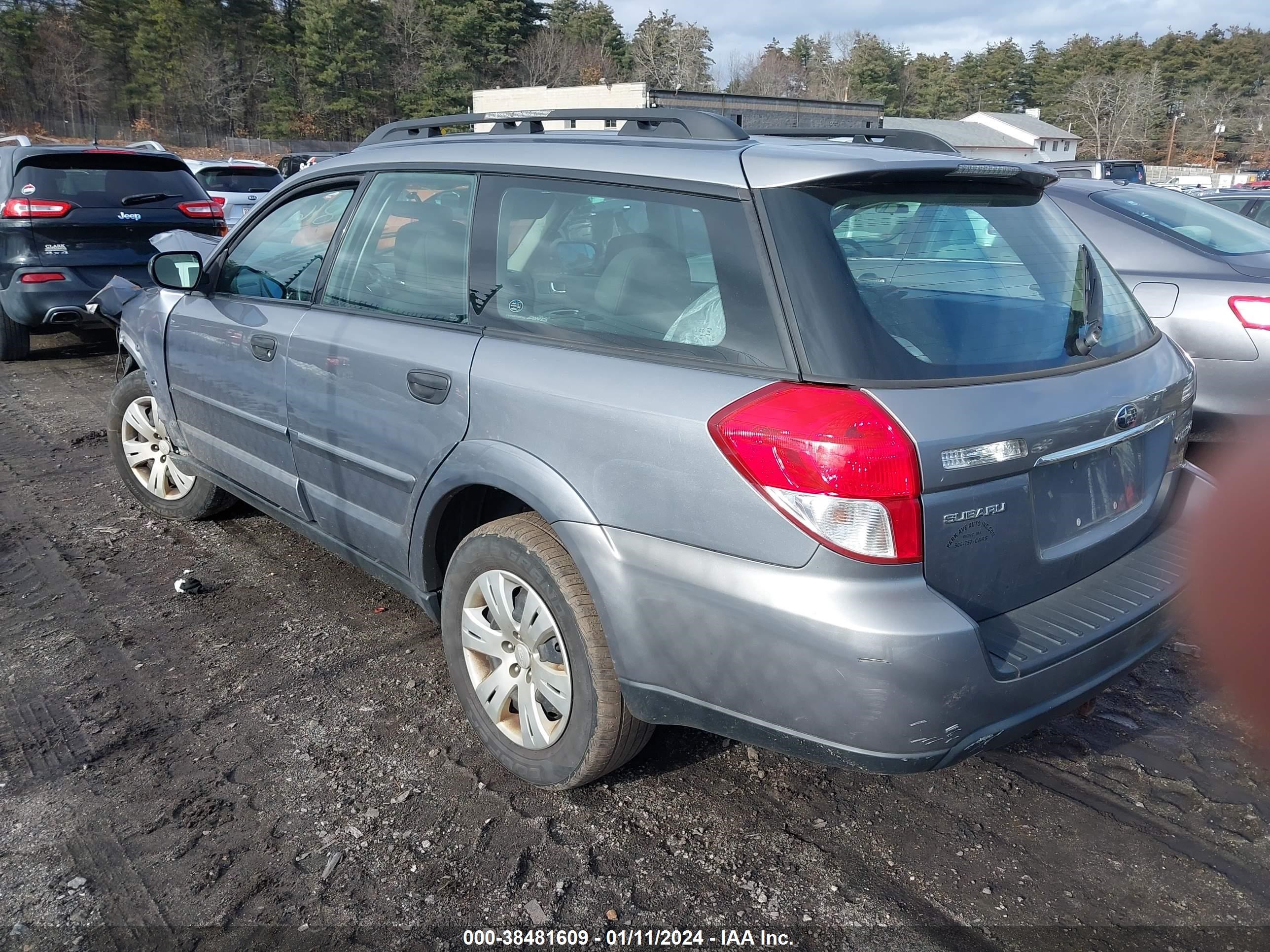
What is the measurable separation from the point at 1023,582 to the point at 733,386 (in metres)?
0.88

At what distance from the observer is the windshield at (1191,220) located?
549cm

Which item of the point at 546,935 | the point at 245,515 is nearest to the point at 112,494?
the point at 245,515

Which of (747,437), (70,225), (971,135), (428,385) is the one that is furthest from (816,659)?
(971,135)

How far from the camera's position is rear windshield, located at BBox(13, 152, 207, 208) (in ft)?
26.8

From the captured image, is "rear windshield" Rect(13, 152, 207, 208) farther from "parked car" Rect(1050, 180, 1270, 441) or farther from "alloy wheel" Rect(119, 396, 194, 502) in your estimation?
"parked car" Rect(1050, 180, 1270, 441)

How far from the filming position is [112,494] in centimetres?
543

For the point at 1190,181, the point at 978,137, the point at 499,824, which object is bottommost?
the point at 499,824

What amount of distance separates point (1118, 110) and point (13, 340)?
83.2m

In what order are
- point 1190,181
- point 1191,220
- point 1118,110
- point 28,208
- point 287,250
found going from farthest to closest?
1. point 1118,110
2. point 1190,181
3. point 28,208
4. point 1191,220
5. point 287,250

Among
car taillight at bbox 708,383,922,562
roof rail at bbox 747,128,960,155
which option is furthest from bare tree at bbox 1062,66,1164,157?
car taillight at bbox 708,383,922,562

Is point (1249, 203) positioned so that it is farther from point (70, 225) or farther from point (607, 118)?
point (70, 225)

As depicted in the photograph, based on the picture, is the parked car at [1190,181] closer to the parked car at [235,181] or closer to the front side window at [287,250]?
the parked car at [235,181]

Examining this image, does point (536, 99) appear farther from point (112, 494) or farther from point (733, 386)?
point (733, 386)

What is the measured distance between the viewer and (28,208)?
8.02 metres
